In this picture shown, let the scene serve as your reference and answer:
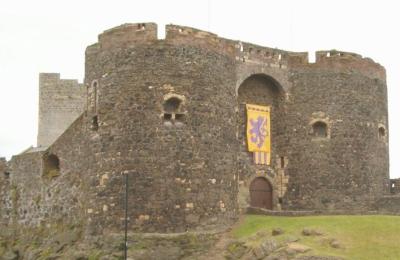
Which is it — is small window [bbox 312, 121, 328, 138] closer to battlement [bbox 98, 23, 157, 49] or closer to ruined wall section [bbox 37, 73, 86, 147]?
battlement [bbox 98, 23, 157, 49]

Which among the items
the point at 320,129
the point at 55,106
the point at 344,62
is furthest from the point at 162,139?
the point at 55,106

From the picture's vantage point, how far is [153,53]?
27.5 meters

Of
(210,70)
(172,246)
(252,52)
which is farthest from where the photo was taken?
(252,52)

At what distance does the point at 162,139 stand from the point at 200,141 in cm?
142

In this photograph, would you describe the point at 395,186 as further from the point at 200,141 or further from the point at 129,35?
the point at 129,35

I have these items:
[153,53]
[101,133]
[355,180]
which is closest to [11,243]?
[101,133]

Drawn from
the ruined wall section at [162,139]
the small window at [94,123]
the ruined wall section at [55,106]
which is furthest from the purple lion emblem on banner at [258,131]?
the ruined wall section at [55,106]

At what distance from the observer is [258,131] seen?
3228 centimetres

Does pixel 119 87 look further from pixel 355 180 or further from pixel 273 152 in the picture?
pixel 355 180

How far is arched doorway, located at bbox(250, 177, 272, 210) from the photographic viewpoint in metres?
32.0

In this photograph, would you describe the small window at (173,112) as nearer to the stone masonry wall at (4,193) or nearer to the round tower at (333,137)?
the round tower at (333,137)

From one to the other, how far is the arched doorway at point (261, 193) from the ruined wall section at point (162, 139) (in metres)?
3.69

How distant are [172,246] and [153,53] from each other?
22.3 feet

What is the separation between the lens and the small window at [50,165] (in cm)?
3247
